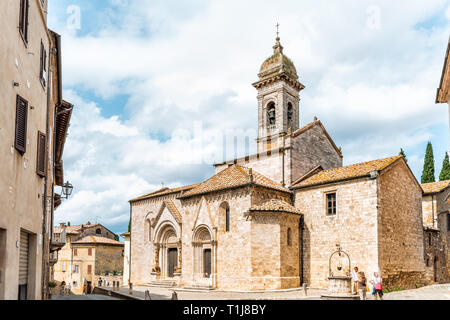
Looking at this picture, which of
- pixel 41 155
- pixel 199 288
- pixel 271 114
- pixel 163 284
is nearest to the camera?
pixel 41 155

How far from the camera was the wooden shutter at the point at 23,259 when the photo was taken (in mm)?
10879

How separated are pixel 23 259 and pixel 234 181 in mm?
16165

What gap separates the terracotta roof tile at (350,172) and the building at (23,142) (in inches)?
658

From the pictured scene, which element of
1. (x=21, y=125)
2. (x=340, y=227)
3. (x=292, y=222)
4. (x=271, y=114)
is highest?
(x=271, y=114)

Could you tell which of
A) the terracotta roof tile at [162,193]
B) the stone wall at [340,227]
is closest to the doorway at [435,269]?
the stone wall at [340,227]

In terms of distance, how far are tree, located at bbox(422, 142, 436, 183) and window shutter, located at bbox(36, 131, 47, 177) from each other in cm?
4237

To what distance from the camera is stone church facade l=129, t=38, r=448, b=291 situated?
76.7ft

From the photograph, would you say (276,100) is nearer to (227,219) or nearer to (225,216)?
(225,216)

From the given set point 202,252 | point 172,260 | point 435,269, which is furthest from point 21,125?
point 435,269

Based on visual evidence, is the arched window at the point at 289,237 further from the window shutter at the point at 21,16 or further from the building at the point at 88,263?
the building at the point at 88,263

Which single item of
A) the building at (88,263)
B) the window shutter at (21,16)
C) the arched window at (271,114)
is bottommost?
the building at (88,263)

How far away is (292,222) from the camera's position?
2527 centimetres

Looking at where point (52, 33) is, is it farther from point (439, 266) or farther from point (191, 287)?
point (439, 266)
